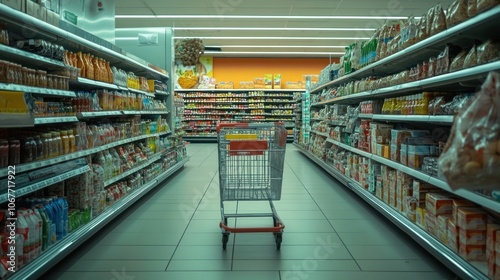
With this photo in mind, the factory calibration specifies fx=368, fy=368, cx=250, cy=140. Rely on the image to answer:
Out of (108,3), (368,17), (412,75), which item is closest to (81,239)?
(412,75)

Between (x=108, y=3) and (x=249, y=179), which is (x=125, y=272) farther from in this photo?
(x=108, y=3)

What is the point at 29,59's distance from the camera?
2.45m

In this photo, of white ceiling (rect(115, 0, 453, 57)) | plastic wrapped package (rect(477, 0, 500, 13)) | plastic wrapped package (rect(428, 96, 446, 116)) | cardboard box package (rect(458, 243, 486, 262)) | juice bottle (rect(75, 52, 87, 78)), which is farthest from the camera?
white ceiling (rect(115, 0, 453, 57))

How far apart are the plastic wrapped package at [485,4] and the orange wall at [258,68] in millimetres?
13893

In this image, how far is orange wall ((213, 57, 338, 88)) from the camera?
16.0 metres

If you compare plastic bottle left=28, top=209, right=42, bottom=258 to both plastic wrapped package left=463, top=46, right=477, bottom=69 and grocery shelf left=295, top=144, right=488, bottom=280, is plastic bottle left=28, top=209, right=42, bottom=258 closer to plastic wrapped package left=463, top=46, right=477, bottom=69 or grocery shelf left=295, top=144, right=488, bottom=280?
grocery shelf left=295, top=144, right=488, bottom=280

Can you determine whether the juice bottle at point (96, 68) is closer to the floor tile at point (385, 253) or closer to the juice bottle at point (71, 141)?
the juice bottle at point (71, 141)

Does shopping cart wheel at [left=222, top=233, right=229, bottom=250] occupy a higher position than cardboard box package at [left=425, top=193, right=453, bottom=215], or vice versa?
cardboard box package at [left=425, top=193, right=453, bottom=215]

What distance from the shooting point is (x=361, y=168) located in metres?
4.54

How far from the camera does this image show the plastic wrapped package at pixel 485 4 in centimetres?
200

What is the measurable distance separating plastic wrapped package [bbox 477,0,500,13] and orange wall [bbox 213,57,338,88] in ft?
45.6

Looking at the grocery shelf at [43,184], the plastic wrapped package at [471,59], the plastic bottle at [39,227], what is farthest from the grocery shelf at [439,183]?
the plastic bottle at [39,227]

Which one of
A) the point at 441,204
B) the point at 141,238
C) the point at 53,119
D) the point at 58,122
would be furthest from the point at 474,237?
the point at 58,122

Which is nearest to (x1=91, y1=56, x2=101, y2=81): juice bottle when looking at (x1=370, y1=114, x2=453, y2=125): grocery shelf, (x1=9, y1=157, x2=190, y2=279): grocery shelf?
(x1=9, y1=157, x2=190, y2=279): grocery shelf
